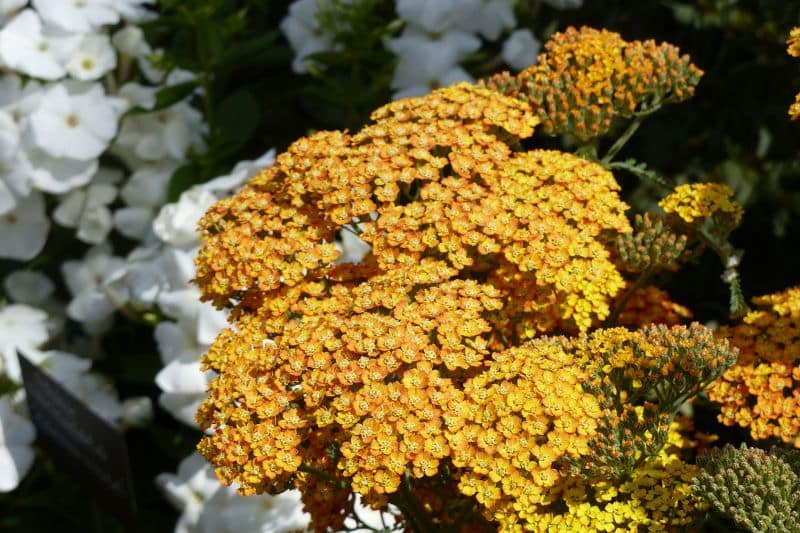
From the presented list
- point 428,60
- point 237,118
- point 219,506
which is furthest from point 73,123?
point 219,506

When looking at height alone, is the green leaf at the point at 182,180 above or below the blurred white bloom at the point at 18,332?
above

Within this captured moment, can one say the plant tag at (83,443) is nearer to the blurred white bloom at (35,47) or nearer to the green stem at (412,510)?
the green stem at (412,510)

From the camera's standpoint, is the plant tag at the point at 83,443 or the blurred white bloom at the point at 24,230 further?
the blurred white bloom at the point at 24,230

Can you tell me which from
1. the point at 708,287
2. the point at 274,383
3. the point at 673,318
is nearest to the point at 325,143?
the point at 274,383

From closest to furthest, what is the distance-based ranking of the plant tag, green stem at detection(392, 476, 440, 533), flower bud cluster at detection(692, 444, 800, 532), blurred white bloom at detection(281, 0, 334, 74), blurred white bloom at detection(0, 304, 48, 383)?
flower bud cluster at detection(692, 444, 800, 532), green stem at detection(392, 476, 440, 533), the plant tag, blurred white bloom at detection(0, 304, 48, 383), blurred white bloom at detection(281, 0, 334, 74)

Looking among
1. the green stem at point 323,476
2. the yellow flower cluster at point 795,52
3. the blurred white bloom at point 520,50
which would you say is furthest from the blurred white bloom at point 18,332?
the yellow flower cluster at point 795,52

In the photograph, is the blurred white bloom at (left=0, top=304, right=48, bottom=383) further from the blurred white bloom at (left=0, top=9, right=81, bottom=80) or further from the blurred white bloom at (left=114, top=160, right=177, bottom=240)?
the blurred white bloom at (left=0, top=9, right=81, bottom=80)

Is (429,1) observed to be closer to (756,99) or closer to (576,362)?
(756,99)

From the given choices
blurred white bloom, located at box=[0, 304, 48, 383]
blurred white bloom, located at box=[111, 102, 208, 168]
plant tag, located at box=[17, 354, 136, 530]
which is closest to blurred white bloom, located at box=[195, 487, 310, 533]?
plant tag, located at box=[17, 354, 136, 530]
